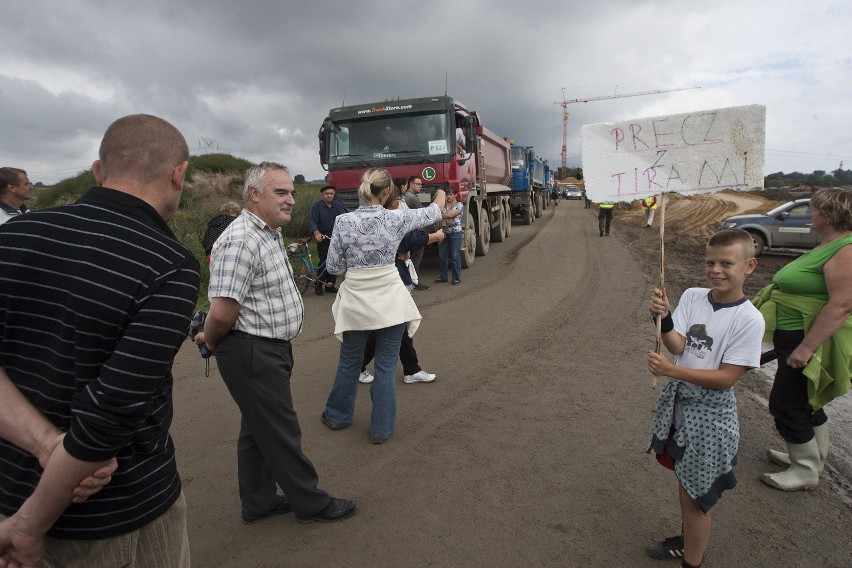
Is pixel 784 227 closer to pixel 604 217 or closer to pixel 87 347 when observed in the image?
pixel 604 217

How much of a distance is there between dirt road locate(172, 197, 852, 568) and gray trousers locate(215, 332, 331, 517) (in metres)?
0.19

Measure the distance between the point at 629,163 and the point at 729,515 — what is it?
212 cm

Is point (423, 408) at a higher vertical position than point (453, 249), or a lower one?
lower

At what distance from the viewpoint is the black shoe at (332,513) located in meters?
2.89

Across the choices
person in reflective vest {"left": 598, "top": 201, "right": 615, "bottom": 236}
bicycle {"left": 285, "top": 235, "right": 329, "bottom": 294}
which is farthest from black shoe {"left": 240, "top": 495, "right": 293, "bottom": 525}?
person in reflective vest {"left": 598, "top": 201, "right": 615, "bottom": 236}

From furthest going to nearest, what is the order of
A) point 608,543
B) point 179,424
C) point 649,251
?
point 649,251, point 179,424, point 608,543

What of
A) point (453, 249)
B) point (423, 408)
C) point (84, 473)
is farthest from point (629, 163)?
point (453, 249)

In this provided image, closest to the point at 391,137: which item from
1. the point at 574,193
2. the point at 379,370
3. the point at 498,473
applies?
the point at 379,370

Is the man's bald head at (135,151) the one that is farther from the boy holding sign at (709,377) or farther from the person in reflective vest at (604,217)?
the person in reflective vest at (604,217)

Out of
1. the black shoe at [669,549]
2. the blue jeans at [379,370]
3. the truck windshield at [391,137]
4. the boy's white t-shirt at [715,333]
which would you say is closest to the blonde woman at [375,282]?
the blue jeans at [379,370]

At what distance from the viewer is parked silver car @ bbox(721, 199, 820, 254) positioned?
11594 mm

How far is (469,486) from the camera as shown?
10.6ft

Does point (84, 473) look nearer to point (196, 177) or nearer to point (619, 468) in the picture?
point (619, 468)

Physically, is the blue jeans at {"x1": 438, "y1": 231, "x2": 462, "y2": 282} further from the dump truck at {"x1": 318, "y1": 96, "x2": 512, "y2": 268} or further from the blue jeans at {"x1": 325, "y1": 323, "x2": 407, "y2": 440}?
Result: the blue jeans at {"x1": 325, "y1": 323, "x2": 407, "y2": 440}
